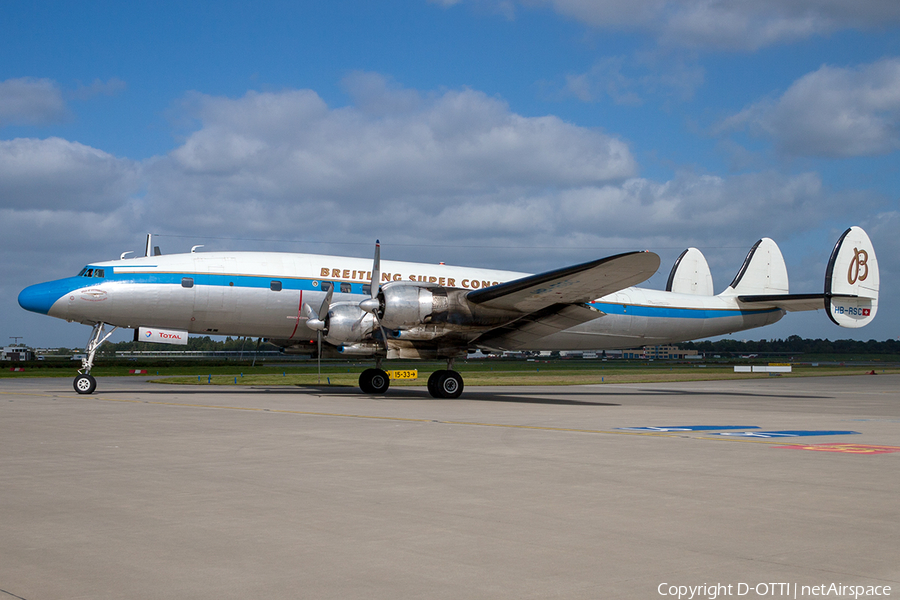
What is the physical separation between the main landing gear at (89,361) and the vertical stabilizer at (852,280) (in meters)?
24.7

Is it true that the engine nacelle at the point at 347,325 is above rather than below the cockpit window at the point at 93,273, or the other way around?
below

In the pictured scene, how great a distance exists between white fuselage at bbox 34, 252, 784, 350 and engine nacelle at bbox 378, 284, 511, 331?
11.0 ft

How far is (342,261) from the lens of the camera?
2355 centimetres

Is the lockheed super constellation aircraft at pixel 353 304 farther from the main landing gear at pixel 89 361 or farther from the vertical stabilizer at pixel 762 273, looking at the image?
the vertical stabilizer at pixel 762 273

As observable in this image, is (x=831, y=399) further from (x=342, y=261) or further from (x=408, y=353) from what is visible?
(x=342, y=261)

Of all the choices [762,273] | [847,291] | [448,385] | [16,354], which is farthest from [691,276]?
[16,354]

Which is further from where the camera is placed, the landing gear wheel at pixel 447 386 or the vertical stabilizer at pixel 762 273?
the vertical stabilizer at pixel 762 273

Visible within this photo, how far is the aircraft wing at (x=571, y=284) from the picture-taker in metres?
17.7

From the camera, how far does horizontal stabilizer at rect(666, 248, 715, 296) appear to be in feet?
96.2

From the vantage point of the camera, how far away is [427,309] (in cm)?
1977

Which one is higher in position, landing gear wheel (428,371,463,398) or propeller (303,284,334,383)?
propeller (303,284,334,383)

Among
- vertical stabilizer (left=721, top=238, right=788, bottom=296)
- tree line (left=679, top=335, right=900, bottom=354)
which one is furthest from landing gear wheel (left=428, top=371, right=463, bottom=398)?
tree line (left=679, top=335, right=900, bottom=354)

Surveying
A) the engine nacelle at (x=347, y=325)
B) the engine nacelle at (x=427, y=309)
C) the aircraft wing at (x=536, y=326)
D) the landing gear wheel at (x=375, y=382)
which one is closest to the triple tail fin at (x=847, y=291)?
the aircraft wing at (x=536, y=326)

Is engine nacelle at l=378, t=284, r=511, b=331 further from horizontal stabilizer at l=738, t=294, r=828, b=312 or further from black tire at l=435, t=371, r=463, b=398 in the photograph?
horizontal stabilizer at l=738, t=294, r=828, b=312
